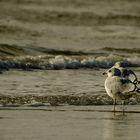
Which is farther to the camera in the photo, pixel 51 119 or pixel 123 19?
pixel 123 19

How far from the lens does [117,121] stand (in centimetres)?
1047

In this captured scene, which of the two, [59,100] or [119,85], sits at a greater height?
[119,85]

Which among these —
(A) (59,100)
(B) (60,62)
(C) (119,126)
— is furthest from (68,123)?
(B) (60,62)

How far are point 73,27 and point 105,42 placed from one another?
3761mm

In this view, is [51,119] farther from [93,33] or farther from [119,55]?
[93,33]

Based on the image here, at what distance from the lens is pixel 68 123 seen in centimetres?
1013

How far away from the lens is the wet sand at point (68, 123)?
9234 mm

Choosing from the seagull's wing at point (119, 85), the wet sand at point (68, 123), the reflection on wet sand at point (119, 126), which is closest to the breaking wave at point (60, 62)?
the seagull's wing at point (119, 85)

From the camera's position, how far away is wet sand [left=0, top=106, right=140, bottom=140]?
9.23m

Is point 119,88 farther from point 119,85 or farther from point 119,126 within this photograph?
point 119,126

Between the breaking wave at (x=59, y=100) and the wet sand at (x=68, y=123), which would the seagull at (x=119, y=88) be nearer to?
the wet sand at (x=68, y=123)

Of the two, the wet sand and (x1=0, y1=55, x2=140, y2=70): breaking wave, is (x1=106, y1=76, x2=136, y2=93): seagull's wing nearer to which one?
the wet sand

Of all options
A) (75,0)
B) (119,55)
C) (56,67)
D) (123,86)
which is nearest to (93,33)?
(119,55)

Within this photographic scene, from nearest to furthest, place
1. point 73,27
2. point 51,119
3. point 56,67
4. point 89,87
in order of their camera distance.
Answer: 1. point 51,119
2. point 89,87
3. point 56,67
4. point 73,27
